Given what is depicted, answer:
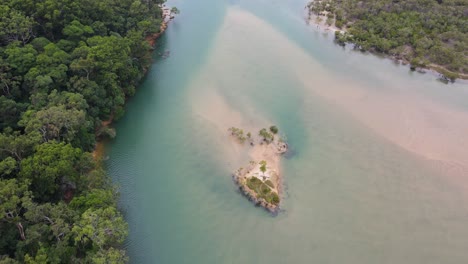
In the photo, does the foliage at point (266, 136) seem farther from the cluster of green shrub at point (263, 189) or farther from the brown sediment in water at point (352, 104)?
the cluster of green shrub at point (263, 189)

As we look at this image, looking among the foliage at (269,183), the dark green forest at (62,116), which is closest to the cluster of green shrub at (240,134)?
the foliage at (269,183)

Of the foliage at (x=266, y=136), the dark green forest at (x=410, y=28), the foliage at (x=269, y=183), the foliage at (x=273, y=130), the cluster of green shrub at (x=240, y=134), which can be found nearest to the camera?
the foliage at (x=269, y=183)

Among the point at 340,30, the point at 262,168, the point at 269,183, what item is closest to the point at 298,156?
the point at 262,168

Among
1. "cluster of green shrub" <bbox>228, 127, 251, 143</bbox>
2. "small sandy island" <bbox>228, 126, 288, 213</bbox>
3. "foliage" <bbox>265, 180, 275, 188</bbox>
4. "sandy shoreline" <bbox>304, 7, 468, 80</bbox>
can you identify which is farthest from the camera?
"sandy shoreline" <bbox>304, 7, 468, 80</bbox>

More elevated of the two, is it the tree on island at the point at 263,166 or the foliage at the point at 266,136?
the foliage at the point at 266,136

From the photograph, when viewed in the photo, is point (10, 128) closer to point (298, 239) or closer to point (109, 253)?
point (109, 253)

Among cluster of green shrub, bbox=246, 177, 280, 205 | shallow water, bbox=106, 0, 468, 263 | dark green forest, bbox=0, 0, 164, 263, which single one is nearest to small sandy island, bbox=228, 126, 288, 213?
cluster of green shrub, bbox=246, 177, 280, 205

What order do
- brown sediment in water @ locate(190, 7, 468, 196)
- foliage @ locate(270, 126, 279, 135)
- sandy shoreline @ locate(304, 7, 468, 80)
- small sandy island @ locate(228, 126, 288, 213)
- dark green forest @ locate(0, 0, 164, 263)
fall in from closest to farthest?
1. dark green forest @ locate(0, 0, 164, 263)
2. small sandy island @ locate(228, 126, 288, 213)
3. brown sediment in water @ locate(190, 7, 468, 196)
4. foliage @ locate(270, 126, 279, 135)
5. sandy shoreline @ locate(304, 7, 468, 80)

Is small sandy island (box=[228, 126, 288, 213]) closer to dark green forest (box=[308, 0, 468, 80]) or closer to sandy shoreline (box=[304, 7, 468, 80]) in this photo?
sandy shoreline (box=[304, 7, 468, 80])
